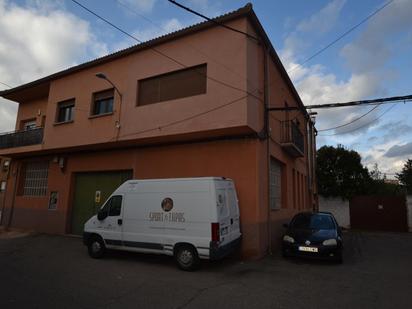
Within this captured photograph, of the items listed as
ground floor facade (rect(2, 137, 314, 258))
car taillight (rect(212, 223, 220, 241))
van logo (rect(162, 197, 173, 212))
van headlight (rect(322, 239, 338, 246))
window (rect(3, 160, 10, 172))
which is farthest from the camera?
window (rect(3, 160, 10, 172))

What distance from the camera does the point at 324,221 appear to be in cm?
1065

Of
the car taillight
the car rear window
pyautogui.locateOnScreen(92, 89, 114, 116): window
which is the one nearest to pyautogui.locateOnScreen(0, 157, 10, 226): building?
pyautogui.locateOnScreen(92, 89, 114, 116): window

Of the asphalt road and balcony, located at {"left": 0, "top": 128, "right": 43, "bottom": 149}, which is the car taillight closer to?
the asphalt road

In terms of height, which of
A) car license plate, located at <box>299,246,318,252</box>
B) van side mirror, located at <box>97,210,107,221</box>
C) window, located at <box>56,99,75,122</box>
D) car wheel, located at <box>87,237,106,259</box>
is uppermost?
window, located at <box>56,99,75,122</box>

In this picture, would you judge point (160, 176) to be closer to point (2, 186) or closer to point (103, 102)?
point (103, 102)

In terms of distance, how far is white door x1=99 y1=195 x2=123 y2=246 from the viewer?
9.40m

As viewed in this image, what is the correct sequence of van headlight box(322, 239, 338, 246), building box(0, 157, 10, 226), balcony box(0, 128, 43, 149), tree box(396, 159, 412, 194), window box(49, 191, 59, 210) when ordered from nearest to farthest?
1. van headlight box(322, 239, 338, 246)
2. window box(49, 191, 59, 210)
3. balcony box(0, 128, 43, 149)
4. building box(0, 157, 10, 226)
5. tree box(396, 159, 412, 194)

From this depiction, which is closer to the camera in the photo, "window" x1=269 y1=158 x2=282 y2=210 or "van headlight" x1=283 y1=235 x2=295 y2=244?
"van headlight" x1=283 y1=235 x2=295 y2=244

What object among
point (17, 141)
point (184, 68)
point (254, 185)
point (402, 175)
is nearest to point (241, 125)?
point (254, 185)

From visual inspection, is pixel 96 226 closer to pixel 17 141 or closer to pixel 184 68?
pixel 184 68

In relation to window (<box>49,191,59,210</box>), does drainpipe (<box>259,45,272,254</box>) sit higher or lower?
higher

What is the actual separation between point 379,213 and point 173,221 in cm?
1880

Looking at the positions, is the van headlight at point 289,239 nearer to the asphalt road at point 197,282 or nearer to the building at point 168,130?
the asphalt road at point 197,282

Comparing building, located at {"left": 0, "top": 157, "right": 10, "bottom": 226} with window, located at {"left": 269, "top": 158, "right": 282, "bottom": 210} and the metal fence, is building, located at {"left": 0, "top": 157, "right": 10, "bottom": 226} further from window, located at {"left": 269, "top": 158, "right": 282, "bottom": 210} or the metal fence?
the metal fence
